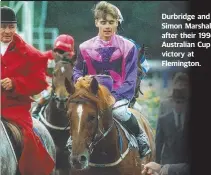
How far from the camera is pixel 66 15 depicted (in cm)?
329

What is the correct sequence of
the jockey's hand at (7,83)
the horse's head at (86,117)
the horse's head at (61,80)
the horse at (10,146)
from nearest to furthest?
the horse's head at (86,117) → the horse at (10,146) → the jockey's hand at (7,83) → the horse's head at (61,80)

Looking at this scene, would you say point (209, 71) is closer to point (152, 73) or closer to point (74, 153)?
point (152, 73)

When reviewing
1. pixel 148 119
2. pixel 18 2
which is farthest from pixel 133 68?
pixel 18 2

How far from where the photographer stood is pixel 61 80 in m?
3.19

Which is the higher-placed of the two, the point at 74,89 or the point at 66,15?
the point at 66,15

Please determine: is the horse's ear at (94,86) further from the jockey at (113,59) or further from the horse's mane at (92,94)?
the jockey at (113,59)

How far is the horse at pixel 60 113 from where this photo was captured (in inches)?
125

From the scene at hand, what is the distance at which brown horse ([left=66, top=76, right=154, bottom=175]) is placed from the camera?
2.85 meters

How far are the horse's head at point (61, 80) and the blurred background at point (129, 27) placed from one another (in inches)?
5.6

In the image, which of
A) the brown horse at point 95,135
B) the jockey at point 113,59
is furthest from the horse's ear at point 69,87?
the jockey at point 113,59

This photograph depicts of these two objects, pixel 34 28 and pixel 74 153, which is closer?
pixel 74 153

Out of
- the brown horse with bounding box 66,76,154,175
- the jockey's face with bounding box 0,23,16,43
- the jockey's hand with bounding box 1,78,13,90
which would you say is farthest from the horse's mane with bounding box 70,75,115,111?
the jockey's face with bounding box 0,23,16,43

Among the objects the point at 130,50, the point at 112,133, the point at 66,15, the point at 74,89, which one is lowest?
the point at 112,133

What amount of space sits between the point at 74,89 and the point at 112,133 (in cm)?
33
